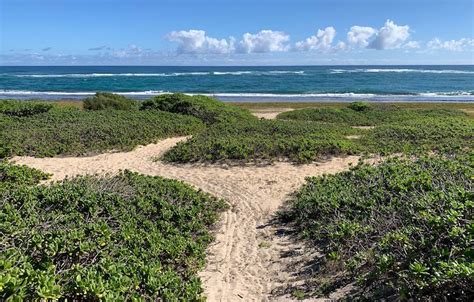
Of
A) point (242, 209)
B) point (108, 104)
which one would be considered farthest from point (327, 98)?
point (242, 209)

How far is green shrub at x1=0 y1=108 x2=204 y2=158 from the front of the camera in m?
14.5

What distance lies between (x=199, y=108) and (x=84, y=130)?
7328mm

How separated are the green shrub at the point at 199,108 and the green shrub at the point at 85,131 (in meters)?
1.06

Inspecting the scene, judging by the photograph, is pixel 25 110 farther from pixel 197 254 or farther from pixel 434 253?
pixel 434 253

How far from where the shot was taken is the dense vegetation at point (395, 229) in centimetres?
424

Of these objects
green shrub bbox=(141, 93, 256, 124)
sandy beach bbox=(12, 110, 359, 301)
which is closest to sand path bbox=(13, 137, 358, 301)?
sandy beach bbox=(12, 110, 359, 301)

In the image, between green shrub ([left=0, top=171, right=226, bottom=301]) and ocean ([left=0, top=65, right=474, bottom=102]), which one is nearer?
green shrub ([left=0, top=171, right=226, bottom=301])

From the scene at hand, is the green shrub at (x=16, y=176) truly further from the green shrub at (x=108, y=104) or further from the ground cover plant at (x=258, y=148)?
the green shrub at (x=108, y=104)

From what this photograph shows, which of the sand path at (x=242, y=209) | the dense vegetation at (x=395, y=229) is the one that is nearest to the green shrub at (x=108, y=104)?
the sand path at (x=242, y=209)

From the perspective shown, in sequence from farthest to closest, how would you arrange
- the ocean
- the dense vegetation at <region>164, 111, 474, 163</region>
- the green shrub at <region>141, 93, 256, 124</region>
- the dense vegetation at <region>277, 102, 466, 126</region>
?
the ocean
the dense vegetation at <region>277, 102, 466, 126</region>
the green shrub at <region>141, 93, 256, 124</region>
the dense vegetation at <region>164, 111, 474, 163</region>

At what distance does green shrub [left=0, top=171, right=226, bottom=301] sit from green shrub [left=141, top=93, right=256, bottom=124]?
40.6 feet

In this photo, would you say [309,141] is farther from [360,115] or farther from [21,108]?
[21,108]

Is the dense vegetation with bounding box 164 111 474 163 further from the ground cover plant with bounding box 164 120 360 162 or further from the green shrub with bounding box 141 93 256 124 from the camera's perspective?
the green shrub with bounding box 141 93 256 124

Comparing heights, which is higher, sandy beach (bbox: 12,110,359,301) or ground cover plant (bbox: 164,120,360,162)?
ground cover plant (bbox: 164,120,360,162)
